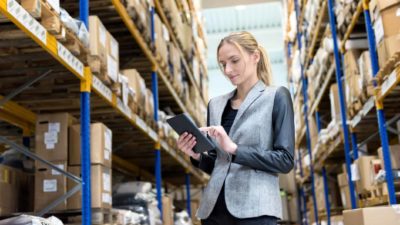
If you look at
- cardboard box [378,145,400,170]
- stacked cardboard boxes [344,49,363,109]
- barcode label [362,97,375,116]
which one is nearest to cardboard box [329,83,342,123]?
stacked cardboard boxes [344,49,363,109]

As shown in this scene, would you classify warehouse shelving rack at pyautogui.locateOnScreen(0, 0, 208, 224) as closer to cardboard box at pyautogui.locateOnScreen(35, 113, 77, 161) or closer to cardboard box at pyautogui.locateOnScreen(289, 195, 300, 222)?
cardboard box at pyautogui.locateOnScreen(35, 113, 77, 161)

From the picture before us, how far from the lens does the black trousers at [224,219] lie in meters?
2.01

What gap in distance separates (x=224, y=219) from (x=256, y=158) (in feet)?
0.90

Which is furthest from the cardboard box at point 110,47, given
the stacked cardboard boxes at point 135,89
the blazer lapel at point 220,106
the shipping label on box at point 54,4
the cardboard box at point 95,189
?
the blazer lapel at point 220,106

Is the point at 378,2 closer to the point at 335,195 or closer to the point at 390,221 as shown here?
the point at 390,221

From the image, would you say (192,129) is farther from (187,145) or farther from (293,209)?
(293,209)

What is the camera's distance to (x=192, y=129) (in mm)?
2172

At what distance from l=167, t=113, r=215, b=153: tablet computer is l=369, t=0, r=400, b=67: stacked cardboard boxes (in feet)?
8.41

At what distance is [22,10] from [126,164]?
586 cm

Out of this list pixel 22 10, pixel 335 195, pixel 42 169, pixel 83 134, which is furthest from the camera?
pixel 335 195

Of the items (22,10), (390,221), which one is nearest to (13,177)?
(22,10)

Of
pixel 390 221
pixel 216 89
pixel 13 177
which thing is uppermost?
pixel 216 89

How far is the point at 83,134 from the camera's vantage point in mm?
3578

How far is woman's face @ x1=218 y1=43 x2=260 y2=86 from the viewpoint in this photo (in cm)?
225
